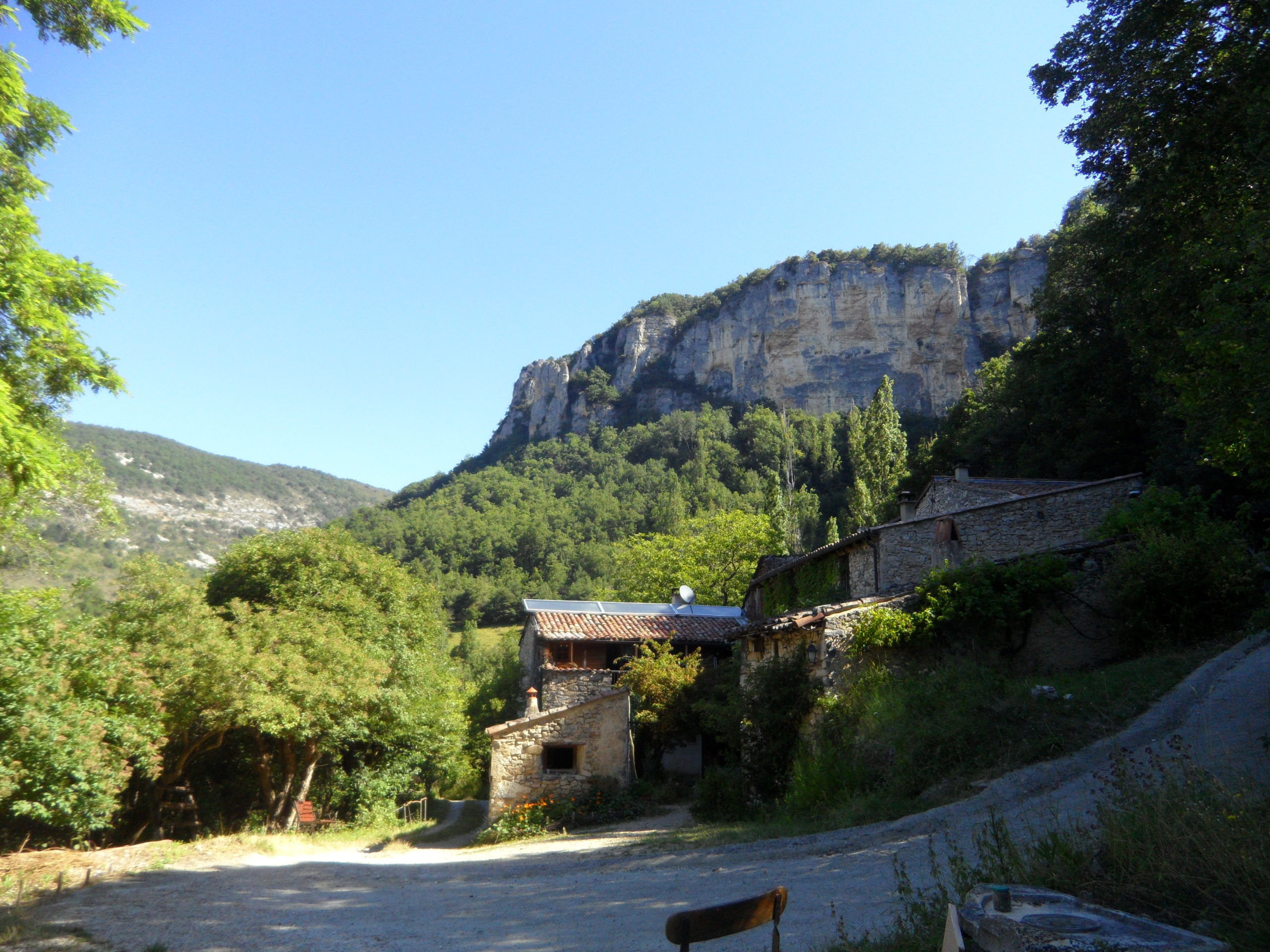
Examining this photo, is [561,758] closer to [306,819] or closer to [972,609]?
[306,819]

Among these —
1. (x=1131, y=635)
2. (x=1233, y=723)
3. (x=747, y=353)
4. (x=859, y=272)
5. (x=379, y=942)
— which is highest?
(x=859, y=272)

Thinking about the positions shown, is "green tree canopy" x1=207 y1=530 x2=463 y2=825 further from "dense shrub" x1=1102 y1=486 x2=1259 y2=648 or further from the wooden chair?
"dense shrub" x1=1102 y1=486 x2=1259 y2=648

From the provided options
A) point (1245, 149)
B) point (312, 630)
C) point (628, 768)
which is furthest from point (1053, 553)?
point (312, 630)

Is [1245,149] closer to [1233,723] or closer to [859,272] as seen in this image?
[1233,723]

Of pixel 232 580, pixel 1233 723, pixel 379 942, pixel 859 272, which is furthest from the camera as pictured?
pixel 859 272

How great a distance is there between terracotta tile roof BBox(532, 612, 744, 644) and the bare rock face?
69.2 metres

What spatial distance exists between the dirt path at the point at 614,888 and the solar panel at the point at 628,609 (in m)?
13.2

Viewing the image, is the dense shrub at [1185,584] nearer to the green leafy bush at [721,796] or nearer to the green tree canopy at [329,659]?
the green leafy bush at [721,796]

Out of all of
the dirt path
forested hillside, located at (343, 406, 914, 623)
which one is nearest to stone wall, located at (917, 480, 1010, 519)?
the dirt path

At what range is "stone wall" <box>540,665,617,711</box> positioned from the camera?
75.1 feet

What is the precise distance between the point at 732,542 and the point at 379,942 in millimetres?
30642

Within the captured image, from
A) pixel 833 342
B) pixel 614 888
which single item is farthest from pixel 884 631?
pixel 833 342

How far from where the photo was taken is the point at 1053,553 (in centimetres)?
1544

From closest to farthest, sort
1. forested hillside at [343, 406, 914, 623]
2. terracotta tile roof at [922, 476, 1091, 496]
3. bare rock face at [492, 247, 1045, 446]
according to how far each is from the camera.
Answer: terracotta tile roof at [922, 476, 1091, 496] → forested hillside at [343, 406, 914, 623] → bare rock face at [492, 247, 1045, 446]
